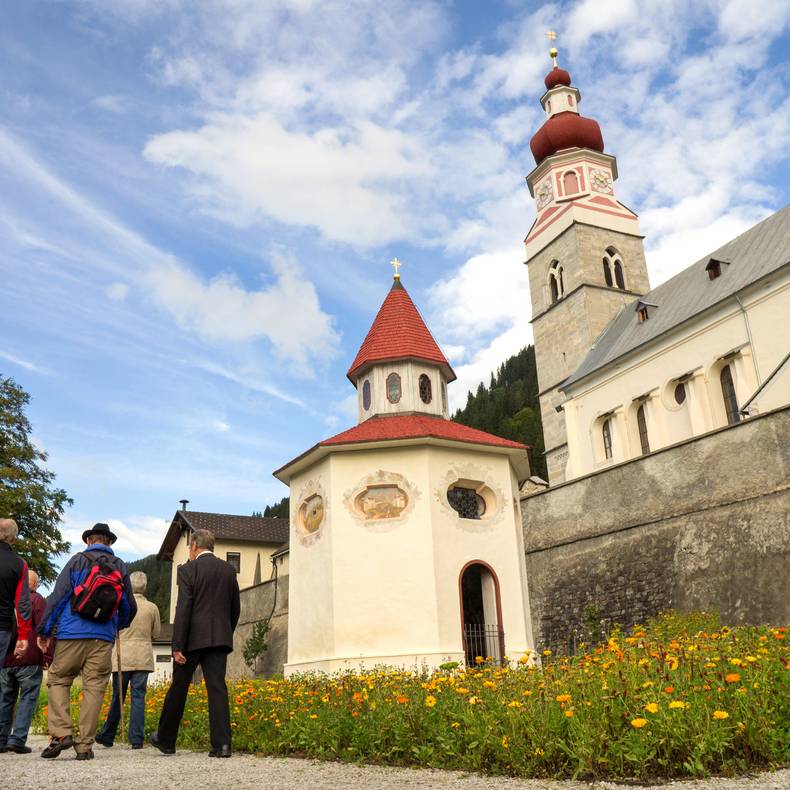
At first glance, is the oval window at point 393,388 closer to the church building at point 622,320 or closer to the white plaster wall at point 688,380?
the church building at point 622,320

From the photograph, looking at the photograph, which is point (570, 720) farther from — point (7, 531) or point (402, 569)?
point (402, 569)

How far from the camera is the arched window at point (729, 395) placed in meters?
26.9

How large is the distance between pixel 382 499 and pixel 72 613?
398 inches

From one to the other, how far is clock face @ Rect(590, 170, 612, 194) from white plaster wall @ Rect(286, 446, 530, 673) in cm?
3210

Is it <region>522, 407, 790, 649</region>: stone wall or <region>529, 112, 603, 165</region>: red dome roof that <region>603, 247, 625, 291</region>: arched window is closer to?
<region>529, 112, 603, 165</region>: red dome roof

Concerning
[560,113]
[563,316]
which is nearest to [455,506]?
[563,316]

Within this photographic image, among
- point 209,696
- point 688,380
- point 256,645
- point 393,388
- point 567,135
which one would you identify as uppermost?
point 567,135

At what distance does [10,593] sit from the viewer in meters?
7.47

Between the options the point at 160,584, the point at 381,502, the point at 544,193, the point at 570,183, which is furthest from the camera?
the point at 160,584

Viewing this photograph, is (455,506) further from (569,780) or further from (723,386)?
(723,386)

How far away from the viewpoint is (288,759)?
22.1ft

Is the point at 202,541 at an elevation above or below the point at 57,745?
above

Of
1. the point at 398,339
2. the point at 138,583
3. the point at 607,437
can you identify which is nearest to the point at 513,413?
the point at 607,437

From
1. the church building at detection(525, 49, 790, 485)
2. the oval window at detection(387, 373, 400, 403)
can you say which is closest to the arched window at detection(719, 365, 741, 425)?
the church building at detection(525, 49, 790, 485)
